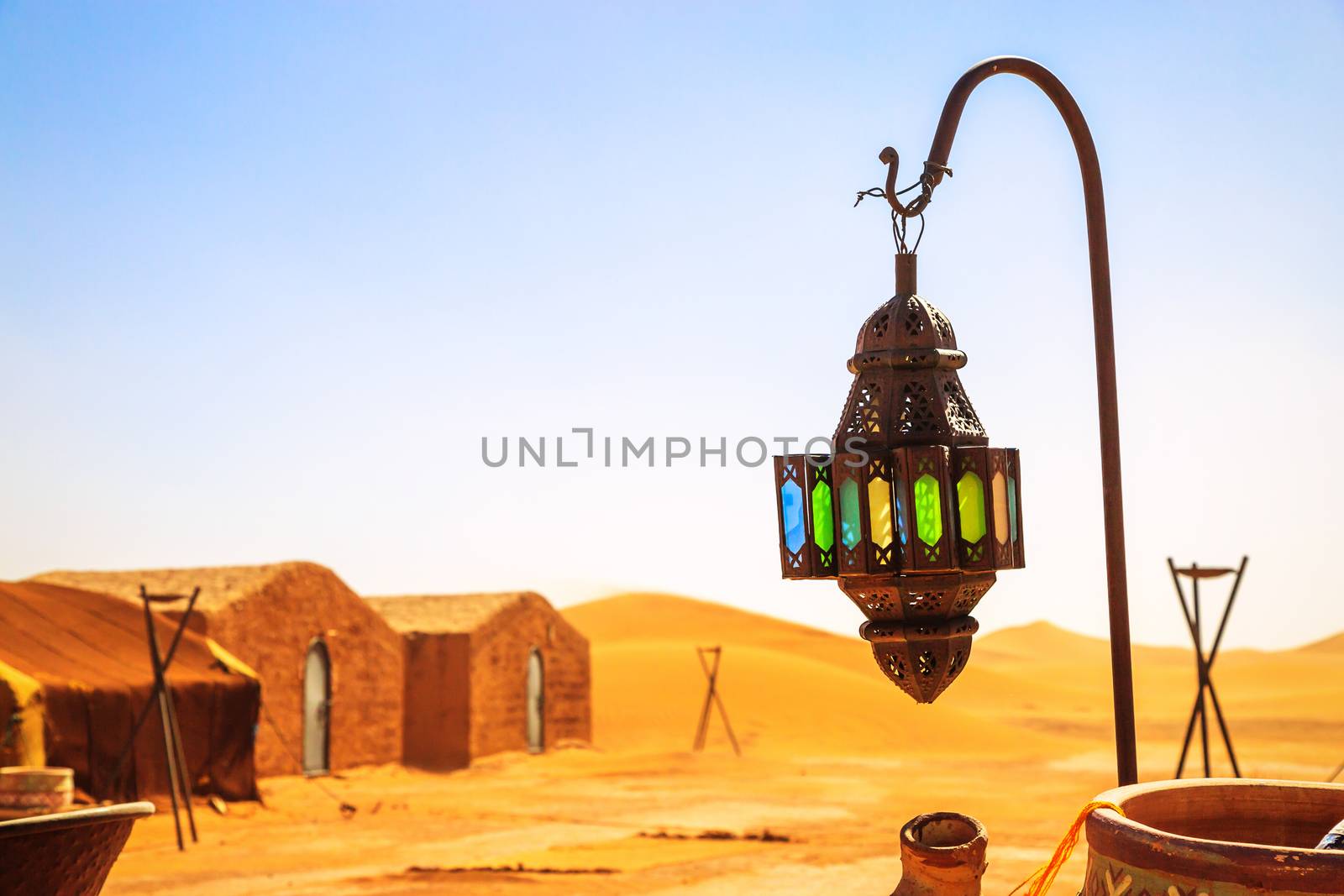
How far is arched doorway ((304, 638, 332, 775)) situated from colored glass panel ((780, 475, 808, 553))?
64.6 ft

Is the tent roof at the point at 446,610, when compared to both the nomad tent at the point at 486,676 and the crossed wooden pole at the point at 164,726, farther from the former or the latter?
the crossed wooden pole at the point at 164,726

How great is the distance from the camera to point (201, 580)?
2119 centimetres

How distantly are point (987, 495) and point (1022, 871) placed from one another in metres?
10.1

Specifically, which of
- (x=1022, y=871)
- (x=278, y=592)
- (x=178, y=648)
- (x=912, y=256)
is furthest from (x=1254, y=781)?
(x=278, y=592)

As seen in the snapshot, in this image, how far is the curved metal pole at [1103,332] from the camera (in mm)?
3766

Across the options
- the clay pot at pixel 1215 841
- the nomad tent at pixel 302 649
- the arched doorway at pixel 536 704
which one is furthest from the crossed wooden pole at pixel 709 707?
the clay pot at pixel 1215 841

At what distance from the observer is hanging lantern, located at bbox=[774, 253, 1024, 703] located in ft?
10.5

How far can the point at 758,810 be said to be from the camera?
1802 cm

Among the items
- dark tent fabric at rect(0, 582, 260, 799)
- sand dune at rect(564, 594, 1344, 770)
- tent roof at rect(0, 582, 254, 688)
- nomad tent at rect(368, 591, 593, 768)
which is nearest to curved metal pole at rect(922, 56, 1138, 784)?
dark tent fabric at rect(0, 582, 260, 799)

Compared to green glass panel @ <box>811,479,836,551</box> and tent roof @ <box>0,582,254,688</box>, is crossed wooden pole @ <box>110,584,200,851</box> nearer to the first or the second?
tent roof @ <box>0,582,254,688</box>

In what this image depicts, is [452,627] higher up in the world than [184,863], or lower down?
higher up

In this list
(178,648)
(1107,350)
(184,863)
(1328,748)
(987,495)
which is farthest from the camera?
(1328,748)

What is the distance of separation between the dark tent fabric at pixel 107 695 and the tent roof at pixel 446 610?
730 centimetres

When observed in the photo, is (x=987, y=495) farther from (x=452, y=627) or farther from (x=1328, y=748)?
(x=1328, y=748)
